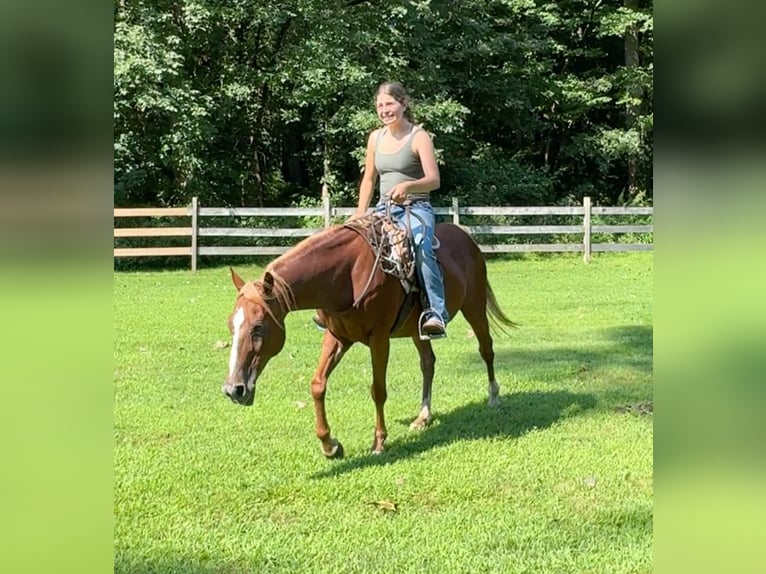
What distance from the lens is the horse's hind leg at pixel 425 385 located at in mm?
5398

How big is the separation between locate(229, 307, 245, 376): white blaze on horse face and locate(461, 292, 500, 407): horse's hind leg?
2473mm

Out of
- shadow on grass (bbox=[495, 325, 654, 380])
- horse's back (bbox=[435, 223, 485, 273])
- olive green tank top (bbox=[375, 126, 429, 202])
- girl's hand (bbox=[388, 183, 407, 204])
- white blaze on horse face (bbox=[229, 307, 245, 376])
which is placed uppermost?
olive green tank top (bbox=[375, 126, 429, 202])

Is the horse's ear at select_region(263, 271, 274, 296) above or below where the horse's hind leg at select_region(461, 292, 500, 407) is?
above

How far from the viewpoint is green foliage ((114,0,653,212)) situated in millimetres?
18766

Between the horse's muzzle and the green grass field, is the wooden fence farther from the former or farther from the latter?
the horse's muzzle

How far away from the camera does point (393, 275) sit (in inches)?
185

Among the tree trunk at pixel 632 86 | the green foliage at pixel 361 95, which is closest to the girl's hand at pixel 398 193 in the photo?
the green foliage at pixel 361 95

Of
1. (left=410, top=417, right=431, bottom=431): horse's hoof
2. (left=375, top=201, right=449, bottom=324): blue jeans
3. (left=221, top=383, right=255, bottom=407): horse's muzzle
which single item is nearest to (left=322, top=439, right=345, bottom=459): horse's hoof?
(left=410, top=417, right=431, bottom=431): horse's hoof

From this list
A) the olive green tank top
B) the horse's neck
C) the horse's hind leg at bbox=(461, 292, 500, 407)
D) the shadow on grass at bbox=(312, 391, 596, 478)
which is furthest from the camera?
the horse's hind leg at bbox=(461, 292, 500, 407)

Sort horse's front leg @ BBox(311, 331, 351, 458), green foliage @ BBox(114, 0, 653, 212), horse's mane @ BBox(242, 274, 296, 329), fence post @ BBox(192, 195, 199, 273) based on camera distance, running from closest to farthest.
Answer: horse's mane @ BBox(242, 274, 296, 329) → horse's front leg @ BBox(311, 331, 351, 458) → fence post @ BBox(192, 195, 199, 273) → green foliage @ BBox(114, 0, 653, 212)

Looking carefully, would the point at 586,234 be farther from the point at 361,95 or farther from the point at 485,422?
the point at 485,422

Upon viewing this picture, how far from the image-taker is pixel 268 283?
3.94m

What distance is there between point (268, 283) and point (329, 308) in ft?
1.93
